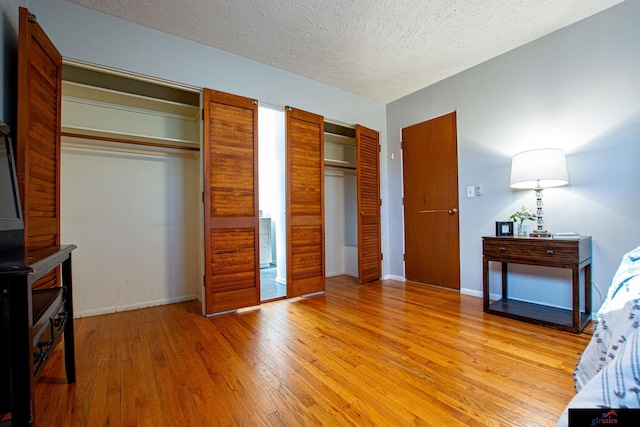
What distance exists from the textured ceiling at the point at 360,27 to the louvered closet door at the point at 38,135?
0.71m

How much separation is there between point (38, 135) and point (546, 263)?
3674 millimetres

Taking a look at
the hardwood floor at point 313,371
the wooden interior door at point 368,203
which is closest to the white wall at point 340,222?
the wooden interior door at point 368,203

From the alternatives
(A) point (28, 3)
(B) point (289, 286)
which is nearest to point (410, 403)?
(B) point (289, 286)

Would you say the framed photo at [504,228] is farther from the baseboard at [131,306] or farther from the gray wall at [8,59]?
the gray wall at [8,59]

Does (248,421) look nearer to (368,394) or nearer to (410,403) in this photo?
(368,394)

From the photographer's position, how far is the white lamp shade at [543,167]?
2.27 meters

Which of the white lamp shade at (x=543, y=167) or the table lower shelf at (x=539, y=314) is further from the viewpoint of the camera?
the white lamp shade at (x=543, y=167)

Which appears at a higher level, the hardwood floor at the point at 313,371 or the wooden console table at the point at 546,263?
the wooden console table at the point at 546,263

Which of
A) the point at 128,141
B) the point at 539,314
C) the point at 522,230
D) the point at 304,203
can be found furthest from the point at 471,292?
the point at 128,141

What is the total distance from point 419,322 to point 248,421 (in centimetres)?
160

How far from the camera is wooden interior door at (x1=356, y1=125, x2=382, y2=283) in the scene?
370 centimetres

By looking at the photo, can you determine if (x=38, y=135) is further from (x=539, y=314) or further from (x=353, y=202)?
(x=539, y=314)

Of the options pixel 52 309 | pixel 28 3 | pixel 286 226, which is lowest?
pixel 52 309

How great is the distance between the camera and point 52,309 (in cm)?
121
